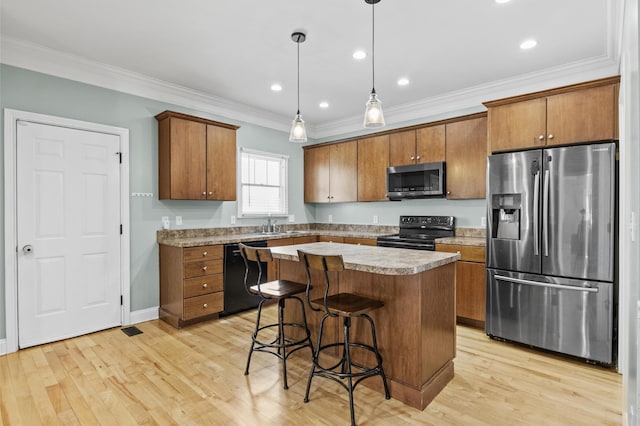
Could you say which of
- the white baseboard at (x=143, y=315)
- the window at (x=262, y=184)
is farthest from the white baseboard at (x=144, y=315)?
the window at (x=262, y=184)

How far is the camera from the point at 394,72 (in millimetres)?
3748

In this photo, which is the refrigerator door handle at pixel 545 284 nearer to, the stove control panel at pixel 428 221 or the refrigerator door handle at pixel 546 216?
the refrigerator door handle at pixel 546 216

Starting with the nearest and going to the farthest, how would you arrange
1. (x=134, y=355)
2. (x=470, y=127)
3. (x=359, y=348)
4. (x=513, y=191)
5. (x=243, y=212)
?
(x=359, y=348) < (x=134, y=355) < (x=513, y=191) < (x=470, y=127) < (x=243, y=212)

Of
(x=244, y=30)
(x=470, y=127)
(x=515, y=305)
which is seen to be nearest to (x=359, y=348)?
(x=515, y=305)

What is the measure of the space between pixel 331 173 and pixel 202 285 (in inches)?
108

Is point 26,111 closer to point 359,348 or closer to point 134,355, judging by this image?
point 134,355

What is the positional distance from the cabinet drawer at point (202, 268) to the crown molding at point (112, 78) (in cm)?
201

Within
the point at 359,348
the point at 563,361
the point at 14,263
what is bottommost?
the point at 563,361

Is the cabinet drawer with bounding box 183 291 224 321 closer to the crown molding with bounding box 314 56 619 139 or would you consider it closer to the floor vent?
the floor vent

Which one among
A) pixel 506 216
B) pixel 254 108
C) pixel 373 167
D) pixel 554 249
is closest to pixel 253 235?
pixel 254 108

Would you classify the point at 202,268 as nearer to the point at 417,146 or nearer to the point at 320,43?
the point at 320,43

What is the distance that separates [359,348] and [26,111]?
3632 mm

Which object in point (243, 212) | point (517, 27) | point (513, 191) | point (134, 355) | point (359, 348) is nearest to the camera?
point (359, 348)

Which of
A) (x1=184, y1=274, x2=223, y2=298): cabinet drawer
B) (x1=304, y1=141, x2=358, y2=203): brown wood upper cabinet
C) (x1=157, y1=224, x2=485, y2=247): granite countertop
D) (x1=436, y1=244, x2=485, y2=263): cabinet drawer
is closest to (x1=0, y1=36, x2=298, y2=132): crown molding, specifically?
(x1=304, y1=141, x2=358, y2=203): brown wood upper cabinet
